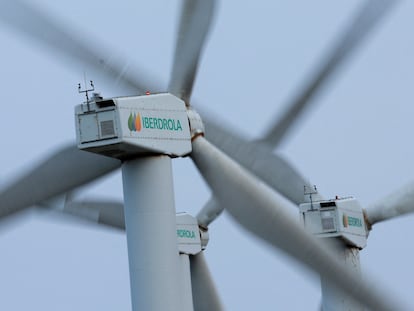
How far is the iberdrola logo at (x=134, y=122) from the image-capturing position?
953 inches

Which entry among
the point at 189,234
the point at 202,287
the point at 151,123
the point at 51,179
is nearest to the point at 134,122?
the point at 151,123

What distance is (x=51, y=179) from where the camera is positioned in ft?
81.9

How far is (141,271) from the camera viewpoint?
24.5 metres

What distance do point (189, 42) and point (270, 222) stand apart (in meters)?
3.75

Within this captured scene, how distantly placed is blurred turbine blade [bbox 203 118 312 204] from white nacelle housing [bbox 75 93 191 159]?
108cm

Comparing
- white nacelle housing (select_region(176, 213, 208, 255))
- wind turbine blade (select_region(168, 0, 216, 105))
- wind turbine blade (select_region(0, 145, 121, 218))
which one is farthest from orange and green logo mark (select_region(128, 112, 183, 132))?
white nacelle housing (select_region(176, 213, 208, 255))

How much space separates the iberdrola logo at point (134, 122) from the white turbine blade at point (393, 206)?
44.3 feet

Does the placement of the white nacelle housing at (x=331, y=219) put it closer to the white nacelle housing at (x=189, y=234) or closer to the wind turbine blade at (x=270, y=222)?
the white nacelle housing at (x=189, y=234)

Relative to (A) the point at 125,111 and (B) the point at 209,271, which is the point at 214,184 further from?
(B) the point at 209,271

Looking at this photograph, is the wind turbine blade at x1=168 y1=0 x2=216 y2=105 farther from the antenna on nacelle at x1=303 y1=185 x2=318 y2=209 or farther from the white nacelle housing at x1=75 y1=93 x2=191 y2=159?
the antenna on nacelle at x1=303 y1=185 x2=318 y2=209

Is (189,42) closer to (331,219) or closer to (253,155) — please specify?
(253,155)

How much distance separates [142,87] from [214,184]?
2965 millimetres

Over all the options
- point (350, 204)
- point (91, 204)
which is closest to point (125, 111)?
point (91, 204)

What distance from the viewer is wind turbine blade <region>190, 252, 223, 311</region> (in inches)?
1617
